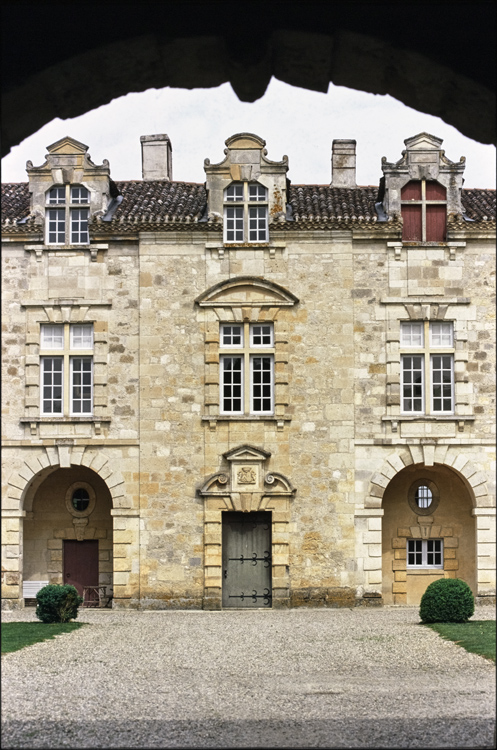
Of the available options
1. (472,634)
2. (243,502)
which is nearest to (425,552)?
Answer: (243,502)

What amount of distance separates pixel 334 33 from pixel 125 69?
3.89 ft

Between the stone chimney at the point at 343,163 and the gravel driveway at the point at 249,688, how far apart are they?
12.0 m

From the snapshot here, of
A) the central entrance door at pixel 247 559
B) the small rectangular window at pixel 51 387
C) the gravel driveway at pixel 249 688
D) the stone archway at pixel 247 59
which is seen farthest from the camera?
the small rectangular window at pixel 51 387

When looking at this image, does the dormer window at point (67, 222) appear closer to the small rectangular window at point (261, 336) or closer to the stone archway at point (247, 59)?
the small rectangular window at point (261, 336)

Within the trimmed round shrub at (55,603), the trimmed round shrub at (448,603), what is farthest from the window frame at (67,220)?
the trimmed round shrub at (448,603)

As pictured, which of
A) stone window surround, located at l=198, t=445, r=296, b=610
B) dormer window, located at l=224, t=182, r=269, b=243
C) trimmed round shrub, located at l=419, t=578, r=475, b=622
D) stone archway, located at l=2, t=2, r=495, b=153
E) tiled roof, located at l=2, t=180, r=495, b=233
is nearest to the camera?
stone archway, located at l=2, t=2, r=495, b=153

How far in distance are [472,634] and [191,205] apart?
→ 12793 mm

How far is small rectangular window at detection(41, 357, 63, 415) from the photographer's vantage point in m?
23.5

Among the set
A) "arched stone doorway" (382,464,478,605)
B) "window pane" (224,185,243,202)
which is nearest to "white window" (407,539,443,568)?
"arched stone doorway" (382,464,478,605)

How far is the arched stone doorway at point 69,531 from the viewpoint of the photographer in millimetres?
24047

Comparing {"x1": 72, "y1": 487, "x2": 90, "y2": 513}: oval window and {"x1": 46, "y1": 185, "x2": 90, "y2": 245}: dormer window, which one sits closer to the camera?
{"x1": 46, "y1": 185, "x2": 90, "y2": 245}: dormer window

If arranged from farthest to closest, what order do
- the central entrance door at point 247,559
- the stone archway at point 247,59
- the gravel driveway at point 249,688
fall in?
the central entrance door at point 247,559
the gravel driveway at point 249,688
the stone archway at point 247,59

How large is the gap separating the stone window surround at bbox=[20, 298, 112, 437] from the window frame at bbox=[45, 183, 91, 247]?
5.11 feet

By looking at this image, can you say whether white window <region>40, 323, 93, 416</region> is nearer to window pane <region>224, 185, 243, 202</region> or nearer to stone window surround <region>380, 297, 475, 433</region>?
window pane <region>224, 185, 243, 202</region>
